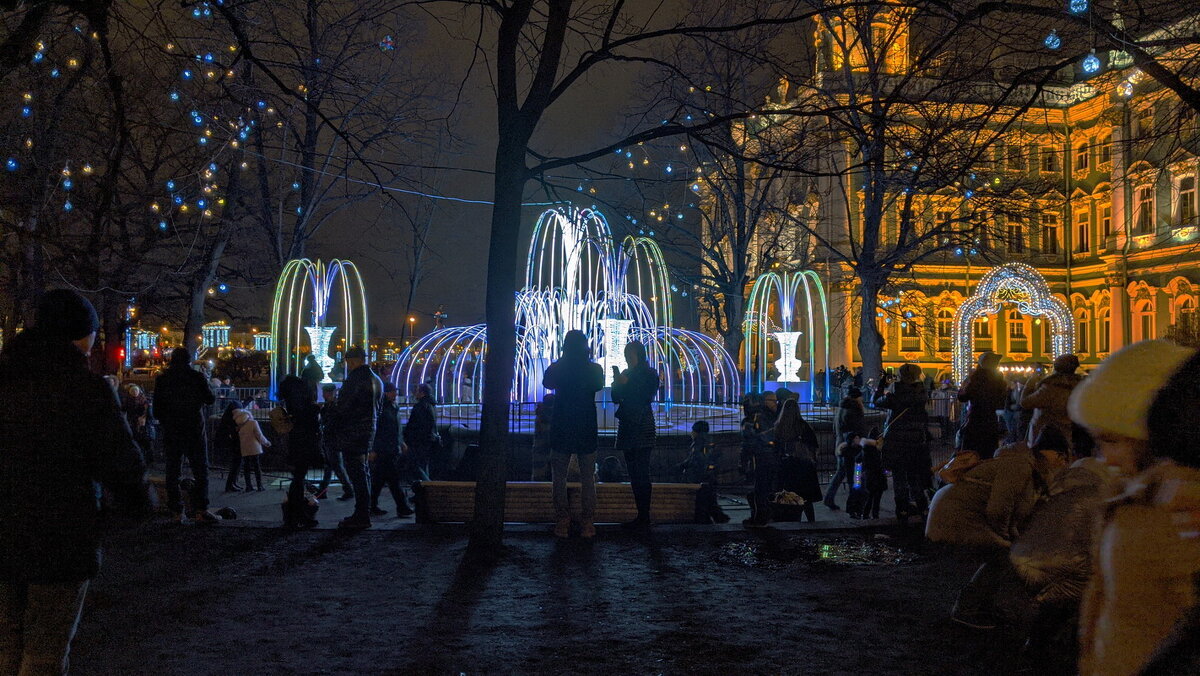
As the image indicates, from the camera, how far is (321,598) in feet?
23.2

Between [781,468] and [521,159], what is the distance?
455 cm

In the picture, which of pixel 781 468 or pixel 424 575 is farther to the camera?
pixel 781 468

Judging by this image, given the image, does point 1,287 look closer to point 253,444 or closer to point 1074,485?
point 253,444

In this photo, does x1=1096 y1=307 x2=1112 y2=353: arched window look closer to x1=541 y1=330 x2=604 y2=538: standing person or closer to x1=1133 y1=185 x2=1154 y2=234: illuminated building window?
x1=1133 y1=185 x2=1154 y2=234: illuminated building window

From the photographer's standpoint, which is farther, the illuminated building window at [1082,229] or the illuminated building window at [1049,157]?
the illuminated building window at [1082,229]

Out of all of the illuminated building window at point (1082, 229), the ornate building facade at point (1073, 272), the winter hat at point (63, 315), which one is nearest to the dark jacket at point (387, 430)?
the winter hat at point (63, 315)

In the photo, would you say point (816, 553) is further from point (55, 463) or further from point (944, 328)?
point (944, 328)

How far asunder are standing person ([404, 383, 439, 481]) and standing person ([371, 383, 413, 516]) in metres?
0.89

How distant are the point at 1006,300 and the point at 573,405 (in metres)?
27.0

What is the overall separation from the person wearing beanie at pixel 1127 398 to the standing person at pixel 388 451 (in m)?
8.95

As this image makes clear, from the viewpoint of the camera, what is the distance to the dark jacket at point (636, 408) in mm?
9891

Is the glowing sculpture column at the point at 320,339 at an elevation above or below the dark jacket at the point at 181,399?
above

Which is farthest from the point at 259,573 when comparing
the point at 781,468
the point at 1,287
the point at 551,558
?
the point at 1,287

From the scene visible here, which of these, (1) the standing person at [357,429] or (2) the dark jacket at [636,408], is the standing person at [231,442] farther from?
(2) the dark jacket at [636,408]
